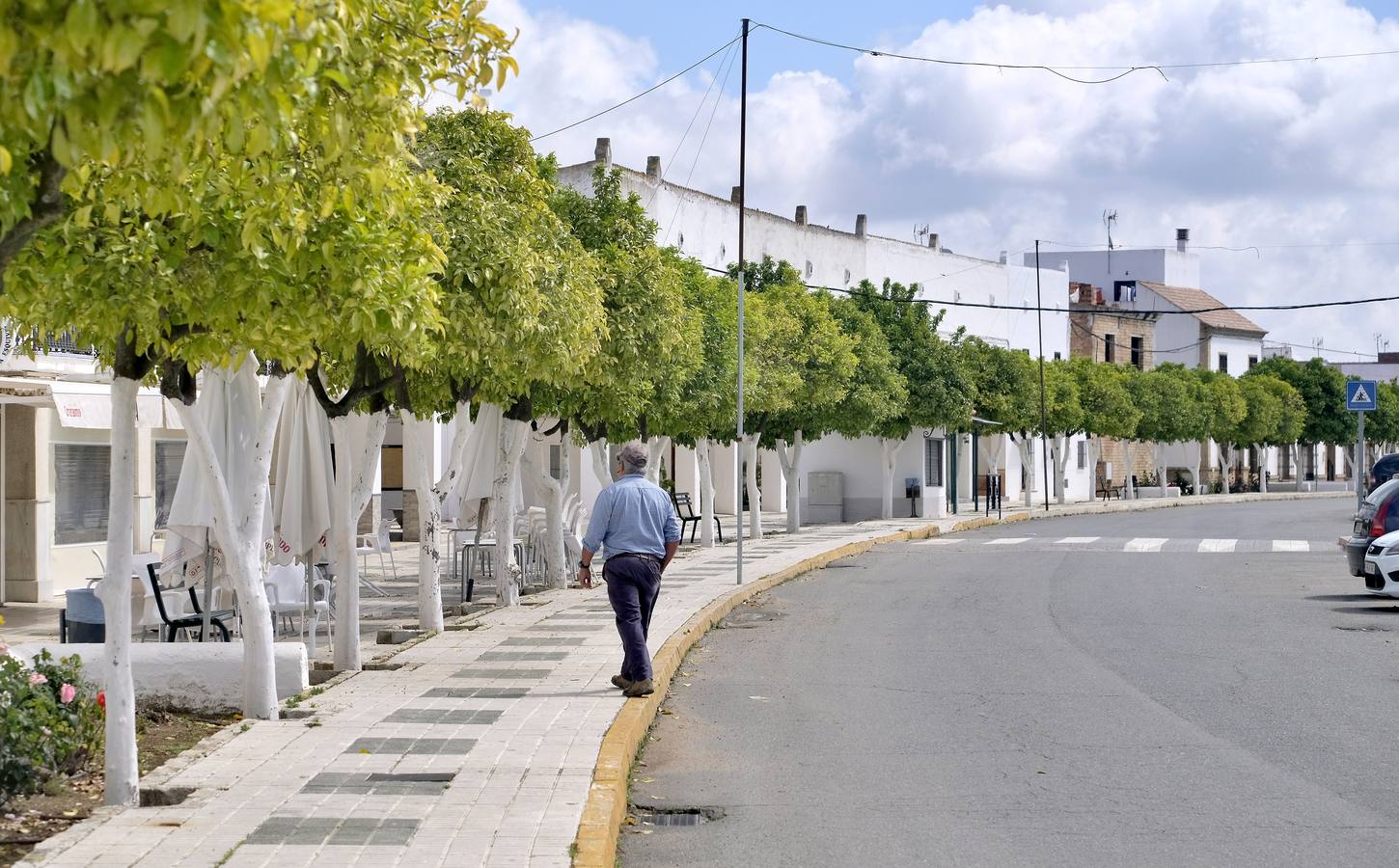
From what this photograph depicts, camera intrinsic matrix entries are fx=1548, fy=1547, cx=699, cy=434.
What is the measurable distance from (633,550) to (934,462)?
3808 cm

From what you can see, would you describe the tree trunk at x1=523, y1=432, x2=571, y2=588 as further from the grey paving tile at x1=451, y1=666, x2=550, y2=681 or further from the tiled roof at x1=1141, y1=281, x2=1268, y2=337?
the tiled roof at x1=1141, y1=281, x2=1268, y2=337

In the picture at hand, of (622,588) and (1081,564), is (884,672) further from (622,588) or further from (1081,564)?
(1081,564)

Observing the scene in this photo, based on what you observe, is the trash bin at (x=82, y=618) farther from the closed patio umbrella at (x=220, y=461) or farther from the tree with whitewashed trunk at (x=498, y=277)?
the tree with whitewashed trunk at (x=498, y=277)

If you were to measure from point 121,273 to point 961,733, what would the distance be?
5840 mm

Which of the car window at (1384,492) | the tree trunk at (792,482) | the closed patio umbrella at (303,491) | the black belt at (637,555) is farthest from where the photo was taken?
the tree trunk at (792,482)

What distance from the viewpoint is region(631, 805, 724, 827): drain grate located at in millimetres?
7739

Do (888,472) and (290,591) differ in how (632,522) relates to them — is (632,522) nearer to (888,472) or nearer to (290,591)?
(290,591)

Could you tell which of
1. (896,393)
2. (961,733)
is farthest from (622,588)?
(896,393)

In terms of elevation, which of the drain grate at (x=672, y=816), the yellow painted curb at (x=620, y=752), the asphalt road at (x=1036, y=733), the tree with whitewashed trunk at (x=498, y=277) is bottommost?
Result: the drain grate at (x=672, y=816)

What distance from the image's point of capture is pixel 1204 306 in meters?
91.2

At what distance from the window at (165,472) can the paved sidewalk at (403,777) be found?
38.1 feet

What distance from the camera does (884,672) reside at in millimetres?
13039

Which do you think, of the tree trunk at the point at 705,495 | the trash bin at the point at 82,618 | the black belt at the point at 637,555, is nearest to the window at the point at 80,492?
the trash bin at the point at 82,618

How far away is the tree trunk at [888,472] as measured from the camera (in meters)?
44.2
